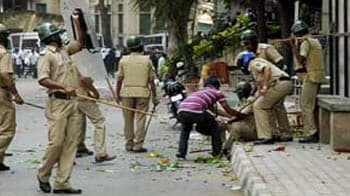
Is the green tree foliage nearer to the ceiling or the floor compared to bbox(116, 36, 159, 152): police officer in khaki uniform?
nearer to the ceiling

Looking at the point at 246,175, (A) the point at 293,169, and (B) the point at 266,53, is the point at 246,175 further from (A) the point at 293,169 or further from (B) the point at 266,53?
(B) the point at 266,53

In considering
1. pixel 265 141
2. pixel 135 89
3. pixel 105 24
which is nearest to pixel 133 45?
pixel 135 89

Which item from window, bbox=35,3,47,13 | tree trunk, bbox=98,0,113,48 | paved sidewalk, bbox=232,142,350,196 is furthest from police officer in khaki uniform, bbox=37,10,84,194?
window, bbox=35,3,47,13

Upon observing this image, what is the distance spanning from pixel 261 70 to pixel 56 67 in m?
3.29

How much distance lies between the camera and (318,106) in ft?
41.6

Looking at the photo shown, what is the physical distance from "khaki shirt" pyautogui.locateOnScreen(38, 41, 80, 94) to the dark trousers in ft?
8.33

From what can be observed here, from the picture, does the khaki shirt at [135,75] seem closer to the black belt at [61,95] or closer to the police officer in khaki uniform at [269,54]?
the police officer in khaki uniform at [269,54]

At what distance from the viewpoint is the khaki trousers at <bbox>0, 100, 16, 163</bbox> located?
37.1ft

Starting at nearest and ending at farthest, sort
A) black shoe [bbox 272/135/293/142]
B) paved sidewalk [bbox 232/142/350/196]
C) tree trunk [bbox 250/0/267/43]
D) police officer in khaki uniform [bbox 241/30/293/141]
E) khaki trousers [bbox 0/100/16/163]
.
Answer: paved sidewalk [bbox 232/142/350/196]
khaki trousers [bbox 0/100/16/163]
police officer in khaki uniform [bbox 241/30/293/141]
black shoe [bbox 272/135/293/142]
tree trunk [bbox 250/0/267/43]

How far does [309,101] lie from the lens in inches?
492

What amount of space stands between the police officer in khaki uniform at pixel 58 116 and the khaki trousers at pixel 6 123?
1.77 meters

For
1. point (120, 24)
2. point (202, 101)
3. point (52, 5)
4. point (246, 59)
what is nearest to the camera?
point (202, 101)

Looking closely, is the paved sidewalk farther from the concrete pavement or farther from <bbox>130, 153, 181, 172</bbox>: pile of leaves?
<bbox>130, 153, 181, 172</bbox>: pile of leaves

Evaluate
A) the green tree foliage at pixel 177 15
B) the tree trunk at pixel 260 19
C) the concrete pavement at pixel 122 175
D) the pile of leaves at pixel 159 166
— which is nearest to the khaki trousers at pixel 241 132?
the concrete pavement at pixel 122 175
